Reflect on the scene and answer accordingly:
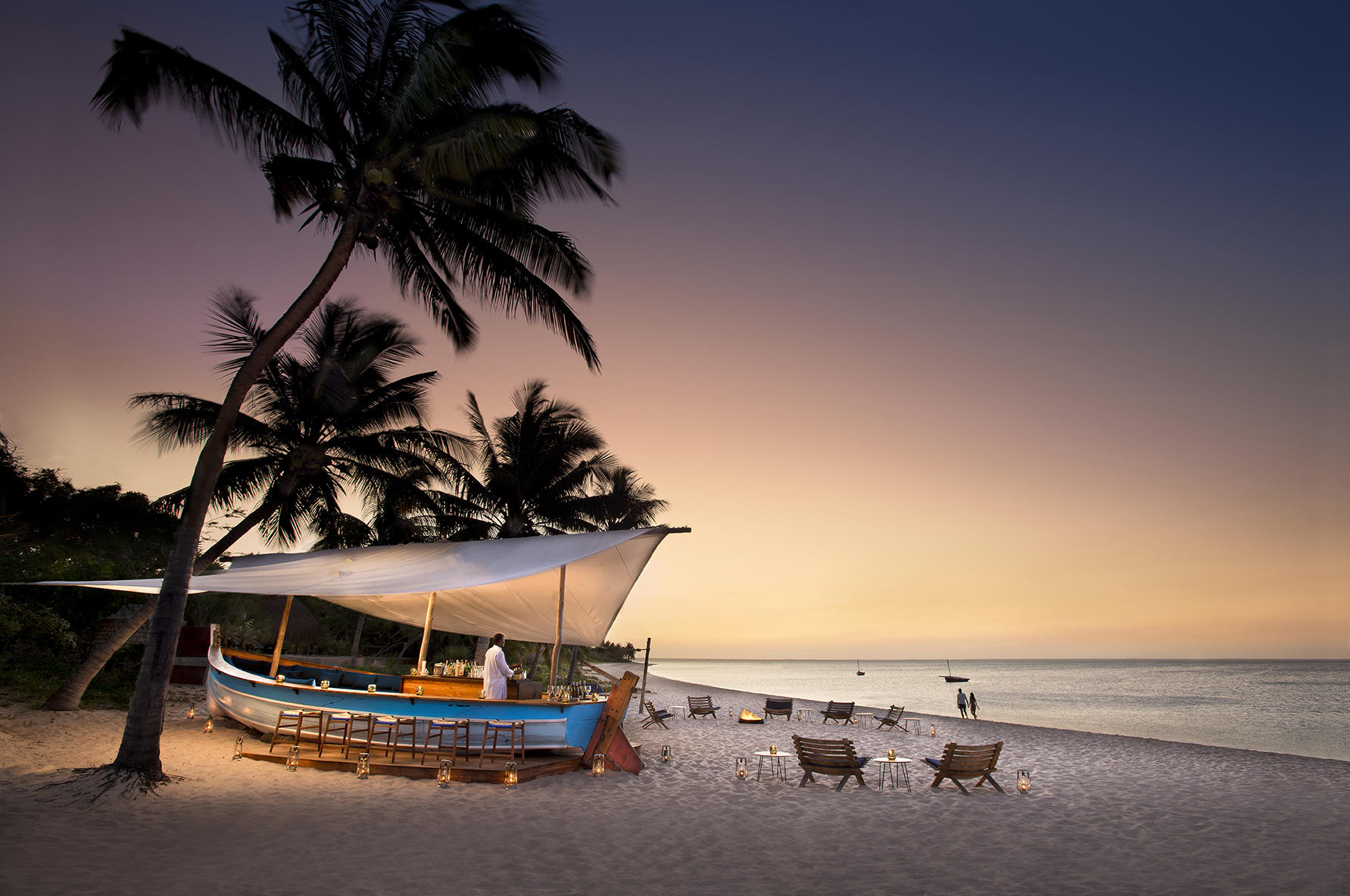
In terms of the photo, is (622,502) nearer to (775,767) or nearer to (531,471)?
(531,471)

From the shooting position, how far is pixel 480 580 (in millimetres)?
9852

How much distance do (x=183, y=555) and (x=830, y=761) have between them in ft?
28.6

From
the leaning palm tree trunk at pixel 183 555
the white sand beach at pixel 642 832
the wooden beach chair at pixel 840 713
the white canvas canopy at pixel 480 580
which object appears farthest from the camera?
the wooden beach chair at pixel 840 713

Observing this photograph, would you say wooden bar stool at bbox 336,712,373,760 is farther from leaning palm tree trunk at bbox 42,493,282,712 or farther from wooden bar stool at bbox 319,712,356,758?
leaning palm tree trunk at bbox 42,493,282,712

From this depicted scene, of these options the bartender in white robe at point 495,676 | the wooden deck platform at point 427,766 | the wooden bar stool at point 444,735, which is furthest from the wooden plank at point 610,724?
the wooden bar stool at point 444,735

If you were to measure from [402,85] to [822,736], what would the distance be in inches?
604

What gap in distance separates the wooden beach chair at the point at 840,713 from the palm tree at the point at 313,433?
12256 mm

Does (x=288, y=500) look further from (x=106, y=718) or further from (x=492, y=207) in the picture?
(x=492, y=207)

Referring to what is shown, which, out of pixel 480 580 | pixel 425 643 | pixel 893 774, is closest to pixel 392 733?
pixel 425 643

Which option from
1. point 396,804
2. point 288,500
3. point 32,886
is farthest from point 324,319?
point 32,886

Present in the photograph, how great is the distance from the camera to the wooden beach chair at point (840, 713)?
63.1 ft

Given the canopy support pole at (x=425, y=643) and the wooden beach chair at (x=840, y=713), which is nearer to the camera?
the canopy support pole at (x=425, y=643)

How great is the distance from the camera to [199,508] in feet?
26.5

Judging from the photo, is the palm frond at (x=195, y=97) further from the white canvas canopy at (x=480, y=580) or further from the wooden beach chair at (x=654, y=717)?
the wooden beach chair at (x=654, y=717)
